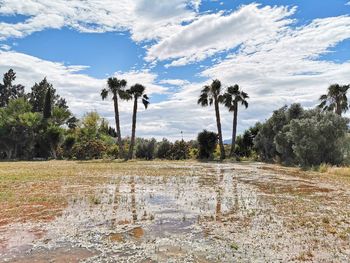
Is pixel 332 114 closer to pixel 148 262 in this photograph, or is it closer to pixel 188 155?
pixel 188 155

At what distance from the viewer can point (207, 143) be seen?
47.8m

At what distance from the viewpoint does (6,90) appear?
2982 inches

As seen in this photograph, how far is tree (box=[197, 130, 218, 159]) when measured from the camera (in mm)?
47750

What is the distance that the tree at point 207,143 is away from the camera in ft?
157

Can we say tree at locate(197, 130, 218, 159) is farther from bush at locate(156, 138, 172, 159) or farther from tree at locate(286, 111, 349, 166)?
tree at locate(286, 111, 349, 166)

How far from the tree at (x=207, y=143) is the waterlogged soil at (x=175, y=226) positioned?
3219 centimetres

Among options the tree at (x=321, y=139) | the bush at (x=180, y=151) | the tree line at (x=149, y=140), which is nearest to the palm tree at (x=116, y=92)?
the tree line at (x=149, y=140)

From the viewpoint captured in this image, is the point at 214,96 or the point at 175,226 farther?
the point at 214,96

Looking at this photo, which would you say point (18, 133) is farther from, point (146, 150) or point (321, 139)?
point (321, 139)

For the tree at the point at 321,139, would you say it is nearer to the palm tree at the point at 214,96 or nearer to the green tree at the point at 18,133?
the palm tree at the point at 214,96

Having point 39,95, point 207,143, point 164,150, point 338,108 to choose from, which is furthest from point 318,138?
point 39,95

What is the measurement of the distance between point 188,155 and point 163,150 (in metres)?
3.53

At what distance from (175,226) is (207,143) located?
3875 centimetres

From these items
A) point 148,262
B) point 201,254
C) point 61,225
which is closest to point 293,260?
point 201,254
